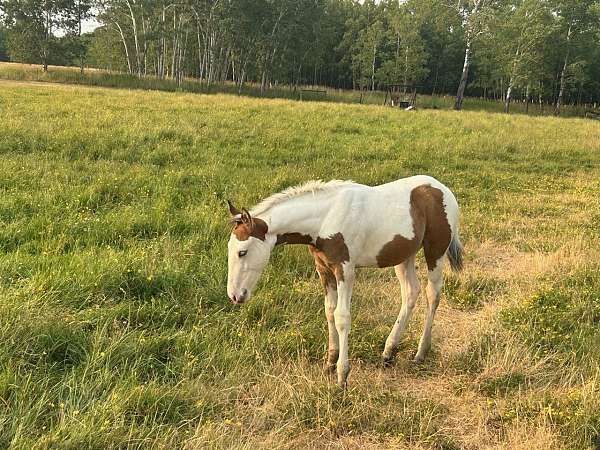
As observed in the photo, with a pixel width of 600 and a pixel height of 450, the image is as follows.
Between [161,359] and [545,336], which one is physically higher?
[545,336]

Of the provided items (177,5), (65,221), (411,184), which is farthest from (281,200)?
(177,5)

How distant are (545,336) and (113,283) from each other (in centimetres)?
448

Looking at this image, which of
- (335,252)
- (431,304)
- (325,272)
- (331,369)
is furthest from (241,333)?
(431,304)

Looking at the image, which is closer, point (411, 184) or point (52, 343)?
point (52, 343)

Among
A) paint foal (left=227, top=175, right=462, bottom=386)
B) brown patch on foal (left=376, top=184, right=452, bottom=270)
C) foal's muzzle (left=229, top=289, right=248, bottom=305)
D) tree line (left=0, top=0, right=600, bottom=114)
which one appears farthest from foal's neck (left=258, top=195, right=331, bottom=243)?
tree line (left=0, top=0, right=600, bottom=114)

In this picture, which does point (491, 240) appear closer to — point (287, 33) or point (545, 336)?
point (545, 336)

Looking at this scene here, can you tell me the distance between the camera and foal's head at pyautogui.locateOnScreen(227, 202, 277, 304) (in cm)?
334

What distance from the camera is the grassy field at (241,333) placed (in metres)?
3.19

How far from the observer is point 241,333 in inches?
167

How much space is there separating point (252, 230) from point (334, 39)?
66.4 metres

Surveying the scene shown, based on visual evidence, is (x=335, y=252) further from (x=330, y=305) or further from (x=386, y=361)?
(x=386, y=361)

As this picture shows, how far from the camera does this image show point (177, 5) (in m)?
44.8

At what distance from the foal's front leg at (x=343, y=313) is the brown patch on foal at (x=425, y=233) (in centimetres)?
36

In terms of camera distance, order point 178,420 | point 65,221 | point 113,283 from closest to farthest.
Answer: point 178,420 < point 113,283 < point 65,221
